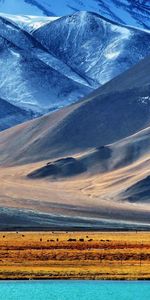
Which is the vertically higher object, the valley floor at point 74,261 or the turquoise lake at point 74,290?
the valley floor at point 74,261

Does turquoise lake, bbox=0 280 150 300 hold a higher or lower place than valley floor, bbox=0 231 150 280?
lower

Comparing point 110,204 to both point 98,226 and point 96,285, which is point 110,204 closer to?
point 98,226

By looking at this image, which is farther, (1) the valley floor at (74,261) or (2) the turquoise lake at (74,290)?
(1) the valley floor at (74,261)

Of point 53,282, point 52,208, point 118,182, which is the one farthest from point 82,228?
point 53,282

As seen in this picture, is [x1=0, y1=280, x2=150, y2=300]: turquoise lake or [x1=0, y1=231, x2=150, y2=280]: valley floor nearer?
[x1=0, y1=280, x2=150, y2=300]: turquoise lake
